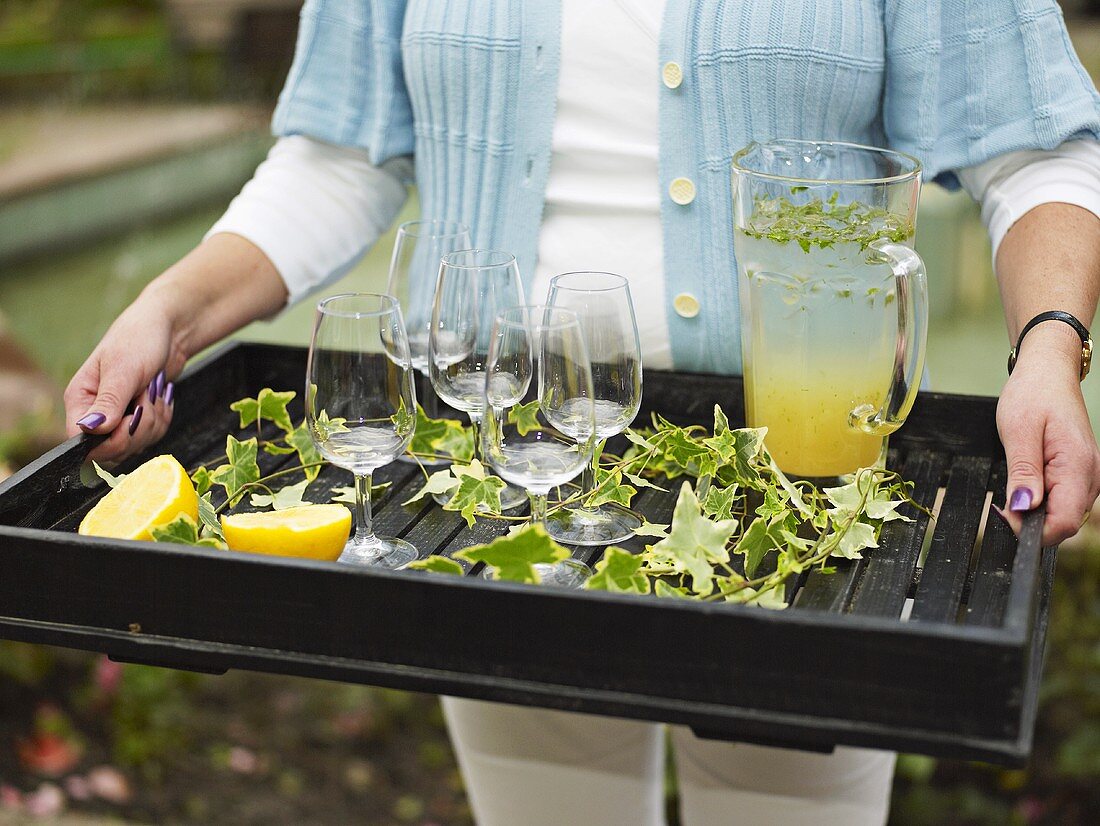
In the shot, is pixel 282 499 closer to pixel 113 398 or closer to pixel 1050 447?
pixel 113 398

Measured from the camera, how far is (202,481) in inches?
44.6

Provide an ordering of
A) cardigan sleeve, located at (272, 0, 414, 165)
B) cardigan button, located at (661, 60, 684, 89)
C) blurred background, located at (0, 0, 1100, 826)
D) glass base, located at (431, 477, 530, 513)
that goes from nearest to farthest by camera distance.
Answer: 1. glass base, located at (431, 477, 530, 513)
2. cardigan button, located at (661, 60, 684, 89)
3. cardigan sleeve, located at (272, 0, 414, 165)
4. blurred background, located at (0, 0, 1100, 826)

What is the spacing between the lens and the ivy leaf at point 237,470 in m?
1.12

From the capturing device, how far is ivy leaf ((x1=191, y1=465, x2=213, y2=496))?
1123 mm

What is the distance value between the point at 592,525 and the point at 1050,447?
0.36 metres

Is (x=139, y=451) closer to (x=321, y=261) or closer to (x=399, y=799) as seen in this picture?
(x=321, y=261)

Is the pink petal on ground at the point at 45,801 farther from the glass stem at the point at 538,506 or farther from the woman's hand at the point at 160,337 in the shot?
the glass stem at the point at 538,506

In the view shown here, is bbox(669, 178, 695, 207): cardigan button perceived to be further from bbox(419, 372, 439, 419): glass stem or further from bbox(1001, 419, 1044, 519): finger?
bbox(1001, 419, 1044, 519): finger

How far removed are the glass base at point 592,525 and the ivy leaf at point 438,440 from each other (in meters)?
0.14

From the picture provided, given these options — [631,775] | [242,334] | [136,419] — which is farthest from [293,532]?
[242,334]

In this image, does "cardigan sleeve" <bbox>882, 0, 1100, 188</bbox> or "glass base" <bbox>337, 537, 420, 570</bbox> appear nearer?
"glass base" <bbox>337, 537, 420, 570</bbox>

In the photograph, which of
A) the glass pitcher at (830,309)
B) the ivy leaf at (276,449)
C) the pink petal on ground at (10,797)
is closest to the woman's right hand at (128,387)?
the ivy leaf at (276,449)

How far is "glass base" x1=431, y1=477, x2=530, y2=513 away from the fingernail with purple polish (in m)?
0.40

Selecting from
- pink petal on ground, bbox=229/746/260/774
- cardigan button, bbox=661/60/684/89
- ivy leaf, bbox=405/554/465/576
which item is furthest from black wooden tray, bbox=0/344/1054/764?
pink petal on ground, bbox=229/746/260/774
